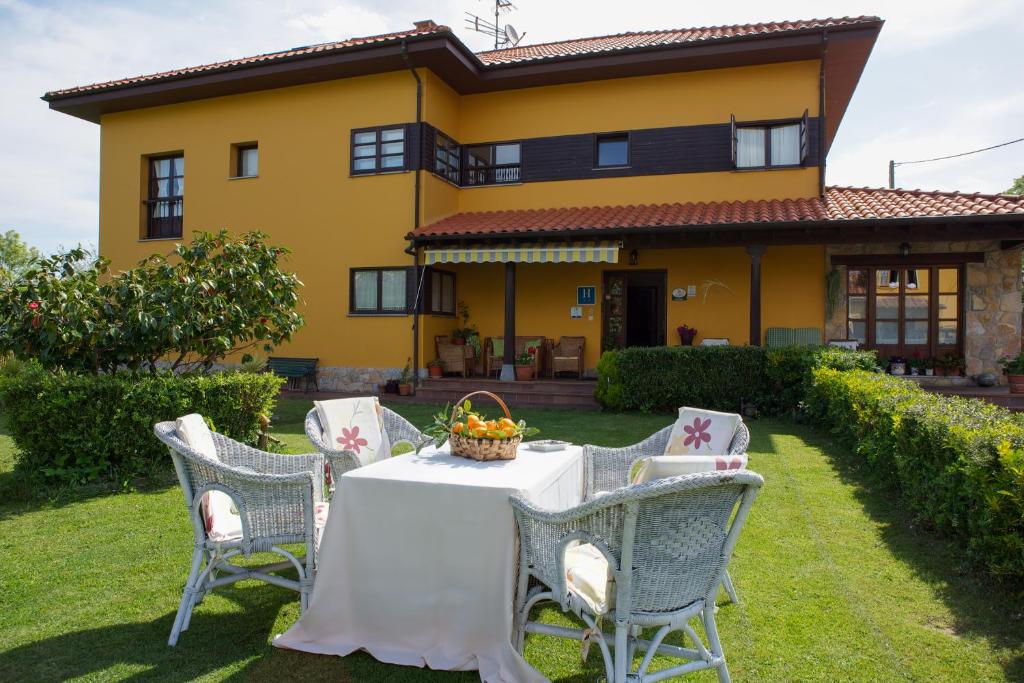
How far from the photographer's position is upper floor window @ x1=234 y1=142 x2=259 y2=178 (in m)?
15.8

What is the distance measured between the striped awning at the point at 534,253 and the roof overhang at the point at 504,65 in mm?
3835

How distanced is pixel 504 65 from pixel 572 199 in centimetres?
307

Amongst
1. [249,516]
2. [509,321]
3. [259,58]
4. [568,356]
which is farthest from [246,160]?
[249,516]

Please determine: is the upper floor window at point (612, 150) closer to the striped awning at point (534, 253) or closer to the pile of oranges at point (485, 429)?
the striped awning at point (534, 253)

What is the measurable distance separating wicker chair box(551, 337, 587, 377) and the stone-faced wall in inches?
268

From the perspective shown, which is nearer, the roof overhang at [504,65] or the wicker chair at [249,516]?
the wicker chair at [249,516]

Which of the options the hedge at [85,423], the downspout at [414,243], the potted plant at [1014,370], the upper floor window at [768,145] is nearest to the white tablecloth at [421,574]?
the hedge at [85,423]

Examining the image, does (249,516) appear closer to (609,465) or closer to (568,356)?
(609,465)

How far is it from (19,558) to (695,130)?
13.0m

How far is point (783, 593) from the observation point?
3.95m

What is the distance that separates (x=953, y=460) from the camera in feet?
15.1

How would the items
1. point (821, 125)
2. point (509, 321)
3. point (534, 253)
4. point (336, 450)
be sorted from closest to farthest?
point (336, 450) → point (534, 253) → point (821, 125) → point (509, 321)

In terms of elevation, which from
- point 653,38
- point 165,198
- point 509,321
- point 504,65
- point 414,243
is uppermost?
point 653,38

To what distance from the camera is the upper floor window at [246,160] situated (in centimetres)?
1580
